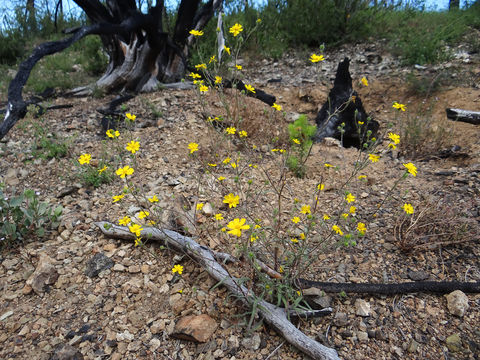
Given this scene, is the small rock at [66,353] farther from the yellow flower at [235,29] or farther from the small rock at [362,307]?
the yellow flower at [235,29]

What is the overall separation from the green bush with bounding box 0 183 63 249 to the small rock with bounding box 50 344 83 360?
40.5 inches

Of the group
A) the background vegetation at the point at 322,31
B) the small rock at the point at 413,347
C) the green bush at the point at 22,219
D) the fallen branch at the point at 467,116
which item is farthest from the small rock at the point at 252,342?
the background vegetation at the point at 322,31

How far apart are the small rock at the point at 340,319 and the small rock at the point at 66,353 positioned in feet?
4.47

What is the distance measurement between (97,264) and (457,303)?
2.25 metres

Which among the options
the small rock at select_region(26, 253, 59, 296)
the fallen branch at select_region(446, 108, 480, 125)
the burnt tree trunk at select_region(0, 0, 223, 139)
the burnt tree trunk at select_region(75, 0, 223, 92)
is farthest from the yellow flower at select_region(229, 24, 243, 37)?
the fallen branch at select_region(446, 108, 480, 125)

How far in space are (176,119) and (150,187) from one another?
59.4 inches

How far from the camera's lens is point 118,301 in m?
1.85

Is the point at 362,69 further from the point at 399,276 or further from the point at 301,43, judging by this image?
the point at 399,276

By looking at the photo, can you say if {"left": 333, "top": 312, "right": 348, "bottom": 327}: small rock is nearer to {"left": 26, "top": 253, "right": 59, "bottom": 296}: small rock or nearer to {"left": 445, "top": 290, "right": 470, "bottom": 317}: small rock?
{"left": 445, "top": 290, "right": 470, "bottom": 317}: small rock

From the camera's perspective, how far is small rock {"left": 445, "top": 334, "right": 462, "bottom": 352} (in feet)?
5.13

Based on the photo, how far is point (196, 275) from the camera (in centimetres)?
202

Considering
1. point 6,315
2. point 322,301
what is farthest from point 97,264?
point 322,301

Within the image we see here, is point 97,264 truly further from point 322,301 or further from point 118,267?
point 322,301

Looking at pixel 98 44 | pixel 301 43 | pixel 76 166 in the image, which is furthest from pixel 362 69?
pixel 98 44
